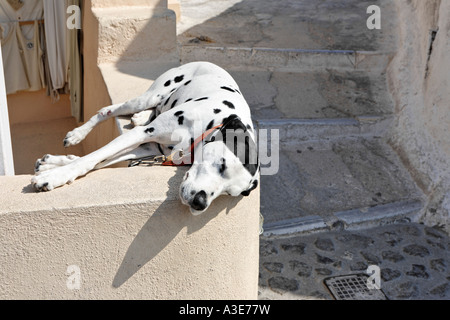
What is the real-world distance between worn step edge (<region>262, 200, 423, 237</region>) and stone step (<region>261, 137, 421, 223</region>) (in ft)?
0.23

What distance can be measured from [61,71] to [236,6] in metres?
3.41

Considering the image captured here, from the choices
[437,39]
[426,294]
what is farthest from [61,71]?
[426,294]

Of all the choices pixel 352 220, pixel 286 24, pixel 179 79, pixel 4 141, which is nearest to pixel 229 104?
pixel 179 79

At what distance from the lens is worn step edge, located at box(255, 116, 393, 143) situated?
20.3 feet

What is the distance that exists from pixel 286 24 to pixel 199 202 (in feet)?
20.7

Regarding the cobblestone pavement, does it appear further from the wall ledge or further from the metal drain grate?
the wall ledge

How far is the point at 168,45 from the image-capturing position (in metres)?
5.56

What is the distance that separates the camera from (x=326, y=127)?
6285 millimetres

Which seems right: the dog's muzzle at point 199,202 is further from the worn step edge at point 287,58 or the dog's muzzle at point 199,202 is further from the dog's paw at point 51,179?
the worn step edge at point 287,58

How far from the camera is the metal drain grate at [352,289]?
4.34m

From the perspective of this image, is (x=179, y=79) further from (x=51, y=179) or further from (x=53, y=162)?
(x=51, y=179)

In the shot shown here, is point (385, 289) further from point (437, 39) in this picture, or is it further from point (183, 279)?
point (437, 39)

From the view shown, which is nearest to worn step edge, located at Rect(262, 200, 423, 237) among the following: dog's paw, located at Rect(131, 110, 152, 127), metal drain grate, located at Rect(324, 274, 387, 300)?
metal drain grate, located at Rect(324, 274, 387, 300)

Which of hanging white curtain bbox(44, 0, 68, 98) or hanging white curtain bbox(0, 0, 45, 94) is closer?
hanging white curtain bbox(44, 0, 68, 98)
